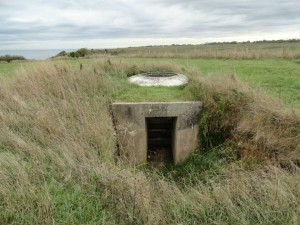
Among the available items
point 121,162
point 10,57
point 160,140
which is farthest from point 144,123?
point 10,57

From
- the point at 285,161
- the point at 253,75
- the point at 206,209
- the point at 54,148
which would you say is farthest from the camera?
the point at 253,75

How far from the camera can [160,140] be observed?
820cm

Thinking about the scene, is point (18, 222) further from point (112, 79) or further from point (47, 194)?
point (112, 79)

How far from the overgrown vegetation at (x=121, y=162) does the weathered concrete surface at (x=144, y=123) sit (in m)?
0.24

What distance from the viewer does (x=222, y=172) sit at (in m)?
5.51

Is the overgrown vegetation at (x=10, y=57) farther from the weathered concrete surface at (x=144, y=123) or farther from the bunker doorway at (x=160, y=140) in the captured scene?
the weathered concrete surface at (x=144, y=123)

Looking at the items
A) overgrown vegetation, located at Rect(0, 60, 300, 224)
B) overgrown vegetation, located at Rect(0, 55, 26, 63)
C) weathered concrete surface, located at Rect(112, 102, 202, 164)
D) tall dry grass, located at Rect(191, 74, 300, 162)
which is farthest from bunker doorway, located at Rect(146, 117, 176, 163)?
overgrown vegetation, located at Rect(0, 55, 26, 63)

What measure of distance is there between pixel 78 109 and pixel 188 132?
238cm

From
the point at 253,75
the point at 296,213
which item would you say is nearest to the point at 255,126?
the point at 296,213

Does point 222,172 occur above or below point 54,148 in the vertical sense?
below

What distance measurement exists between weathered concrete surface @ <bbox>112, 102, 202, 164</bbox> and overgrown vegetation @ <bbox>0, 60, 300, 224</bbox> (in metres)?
0.24

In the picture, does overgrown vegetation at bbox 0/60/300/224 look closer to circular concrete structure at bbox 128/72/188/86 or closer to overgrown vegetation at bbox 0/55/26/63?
circular concrete structure at bbox 128/72/188/86

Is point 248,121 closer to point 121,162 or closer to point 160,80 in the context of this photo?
point 121,162

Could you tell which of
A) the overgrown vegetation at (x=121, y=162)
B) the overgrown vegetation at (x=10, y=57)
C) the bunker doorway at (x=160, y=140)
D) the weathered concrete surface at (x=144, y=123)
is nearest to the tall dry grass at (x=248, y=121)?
the overgrown vegetation at (x=121, y=162)
